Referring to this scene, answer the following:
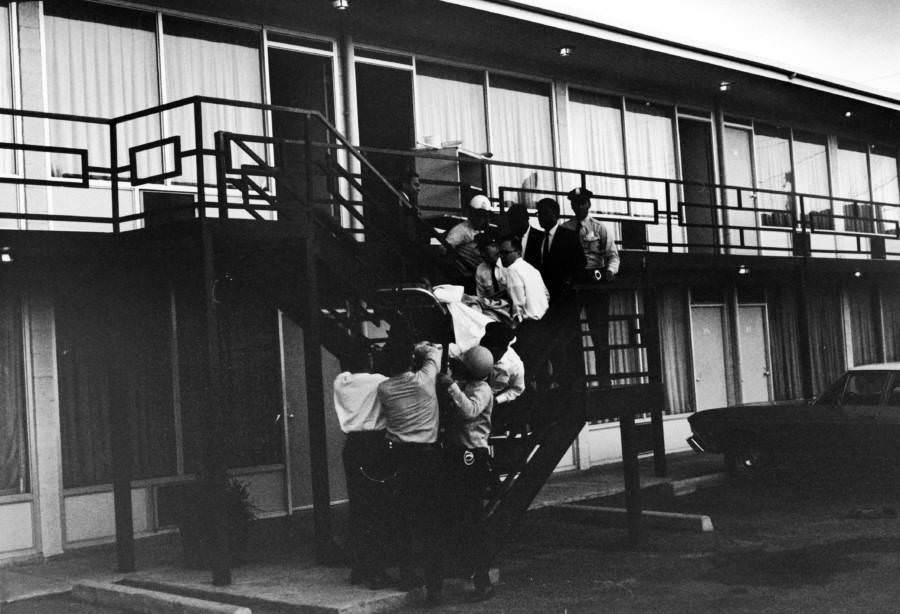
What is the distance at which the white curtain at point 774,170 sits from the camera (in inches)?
855

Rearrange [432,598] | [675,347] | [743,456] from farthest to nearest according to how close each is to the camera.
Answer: [675,347]
[743,456]
[432,598]

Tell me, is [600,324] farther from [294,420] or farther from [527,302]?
[294,420]

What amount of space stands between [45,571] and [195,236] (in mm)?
3706

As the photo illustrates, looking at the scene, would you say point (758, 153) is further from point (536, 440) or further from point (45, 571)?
point (45, 571)

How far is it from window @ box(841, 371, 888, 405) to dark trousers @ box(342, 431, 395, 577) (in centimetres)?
711

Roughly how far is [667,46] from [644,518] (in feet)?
27.9

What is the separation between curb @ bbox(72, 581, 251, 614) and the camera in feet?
26.5

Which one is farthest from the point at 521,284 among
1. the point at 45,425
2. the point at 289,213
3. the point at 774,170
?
the point at 774,170

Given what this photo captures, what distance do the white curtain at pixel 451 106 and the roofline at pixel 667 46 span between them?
1.61m

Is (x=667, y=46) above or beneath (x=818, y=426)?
above

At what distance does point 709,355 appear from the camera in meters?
19.6

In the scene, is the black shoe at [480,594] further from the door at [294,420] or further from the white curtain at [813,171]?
the white curtain at [813,171]

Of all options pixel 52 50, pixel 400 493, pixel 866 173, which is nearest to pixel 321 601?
pixel 400 493

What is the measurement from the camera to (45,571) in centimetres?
1064
